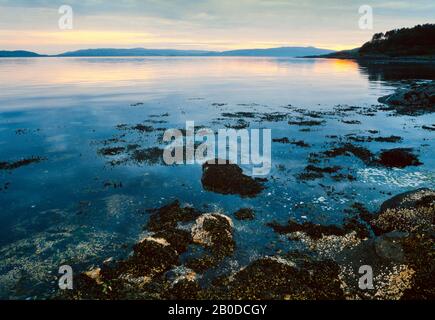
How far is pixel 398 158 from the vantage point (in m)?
24.9

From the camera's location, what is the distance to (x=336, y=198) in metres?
18.3

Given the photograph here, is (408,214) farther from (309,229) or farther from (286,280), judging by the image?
(286,280)

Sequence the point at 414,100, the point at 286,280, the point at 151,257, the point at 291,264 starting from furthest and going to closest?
the point at 414,100, the point at 151,257, the point at 291,264, the point at 286,280

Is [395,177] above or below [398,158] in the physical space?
below

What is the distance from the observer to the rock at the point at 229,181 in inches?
758

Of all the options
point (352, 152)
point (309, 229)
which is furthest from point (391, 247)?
point (352, 152)

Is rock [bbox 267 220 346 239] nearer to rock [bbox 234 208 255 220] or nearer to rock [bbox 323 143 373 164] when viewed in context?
rock [bbox 234 208 255 220]

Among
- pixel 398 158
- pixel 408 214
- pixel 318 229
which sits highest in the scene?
pixel 398 158

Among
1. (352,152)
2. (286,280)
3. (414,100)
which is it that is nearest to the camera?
(286,280)

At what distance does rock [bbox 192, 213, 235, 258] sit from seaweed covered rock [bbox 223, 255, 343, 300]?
1603 millimetres

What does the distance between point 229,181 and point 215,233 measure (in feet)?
19.6

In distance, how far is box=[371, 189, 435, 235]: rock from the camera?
14.4 m
